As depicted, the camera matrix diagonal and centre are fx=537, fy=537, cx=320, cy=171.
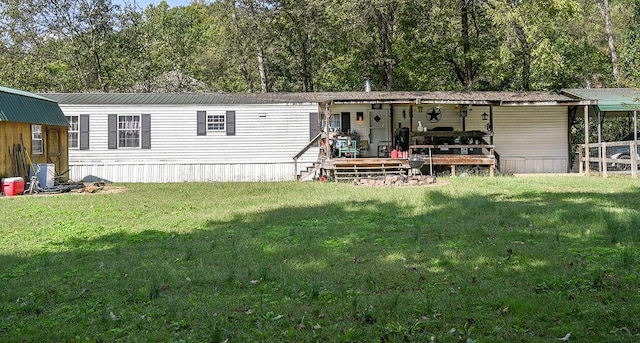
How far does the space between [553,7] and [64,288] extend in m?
23.5

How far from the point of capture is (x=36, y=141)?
55.3ft

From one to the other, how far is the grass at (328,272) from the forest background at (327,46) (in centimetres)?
1772

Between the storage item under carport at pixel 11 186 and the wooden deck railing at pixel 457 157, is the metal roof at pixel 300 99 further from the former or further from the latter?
the storage item under carport at pixel 11 186

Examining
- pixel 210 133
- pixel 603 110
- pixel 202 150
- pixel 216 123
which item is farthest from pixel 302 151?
pixel 603 110

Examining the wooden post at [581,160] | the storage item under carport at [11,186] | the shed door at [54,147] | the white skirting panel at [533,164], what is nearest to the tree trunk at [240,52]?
the shed door at [54,147]

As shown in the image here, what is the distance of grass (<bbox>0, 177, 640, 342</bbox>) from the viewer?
154 inches

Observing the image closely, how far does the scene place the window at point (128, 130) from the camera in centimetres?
1936

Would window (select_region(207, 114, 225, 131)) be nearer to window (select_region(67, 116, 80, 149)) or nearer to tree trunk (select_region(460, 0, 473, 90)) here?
window (select_region(67, 116, 80, 149))

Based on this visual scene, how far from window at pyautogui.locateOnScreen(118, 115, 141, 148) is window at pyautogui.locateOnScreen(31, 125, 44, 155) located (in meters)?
2.83

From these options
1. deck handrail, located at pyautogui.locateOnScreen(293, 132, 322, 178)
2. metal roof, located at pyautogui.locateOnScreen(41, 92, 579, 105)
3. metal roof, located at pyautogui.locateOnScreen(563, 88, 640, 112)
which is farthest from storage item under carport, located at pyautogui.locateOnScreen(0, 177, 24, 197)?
metal roof, located at pyautogui.locateOnScreen(563, 88, 640, 112)

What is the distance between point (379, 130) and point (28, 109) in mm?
12043

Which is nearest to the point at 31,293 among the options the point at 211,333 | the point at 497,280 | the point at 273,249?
the point at 211,333

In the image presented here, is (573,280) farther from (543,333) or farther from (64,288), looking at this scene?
(64,288)

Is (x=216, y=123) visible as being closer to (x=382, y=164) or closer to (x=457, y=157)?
(x=382, y=164)
